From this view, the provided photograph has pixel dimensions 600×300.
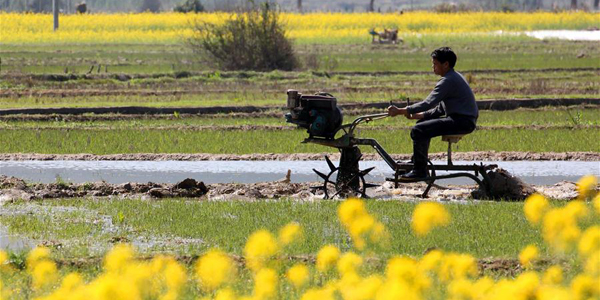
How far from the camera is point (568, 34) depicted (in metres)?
63.8

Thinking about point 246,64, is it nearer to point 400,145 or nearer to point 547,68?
point 547,68

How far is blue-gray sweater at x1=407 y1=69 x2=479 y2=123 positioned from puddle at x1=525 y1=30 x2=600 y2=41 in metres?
47.6

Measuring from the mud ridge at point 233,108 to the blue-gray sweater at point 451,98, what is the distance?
12.0 m

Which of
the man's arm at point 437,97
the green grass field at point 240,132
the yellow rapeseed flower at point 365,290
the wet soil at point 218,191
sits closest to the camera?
the yellow rapeseed flower at point 365,290

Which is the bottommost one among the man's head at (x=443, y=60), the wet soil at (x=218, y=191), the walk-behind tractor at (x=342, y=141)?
the wet soil at (x=218, y=191)

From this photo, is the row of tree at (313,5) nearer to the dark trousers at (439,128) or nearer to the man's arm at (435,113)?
the man's arm at (435,113)

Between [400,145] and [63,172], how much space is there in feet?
17.1

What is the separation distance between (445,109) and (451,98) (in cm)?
14

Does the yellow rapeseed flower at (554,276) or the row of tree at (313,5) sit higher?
the row of tree at (313,5)

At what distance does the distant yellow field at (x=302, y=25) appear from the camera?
2355 inches

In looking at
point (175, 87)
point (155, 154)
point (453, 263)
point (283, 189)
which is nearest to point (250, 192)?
point (283, 189)

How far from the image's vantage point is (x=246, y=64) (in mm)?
37125

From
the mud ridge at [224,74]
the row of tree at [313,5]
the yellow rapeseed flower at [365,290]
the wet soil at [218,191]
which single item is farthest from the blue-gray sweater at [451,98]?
the row of tree at [313,5]

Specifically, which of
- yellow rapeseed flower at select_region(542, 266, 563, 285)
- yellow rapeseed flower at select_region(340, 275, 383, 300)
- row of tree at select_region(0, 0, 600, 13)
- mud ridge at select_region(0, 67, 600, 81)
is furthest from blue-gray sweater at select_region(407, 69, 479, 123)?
row of tree at select_region(0, 0, 600, 13)
